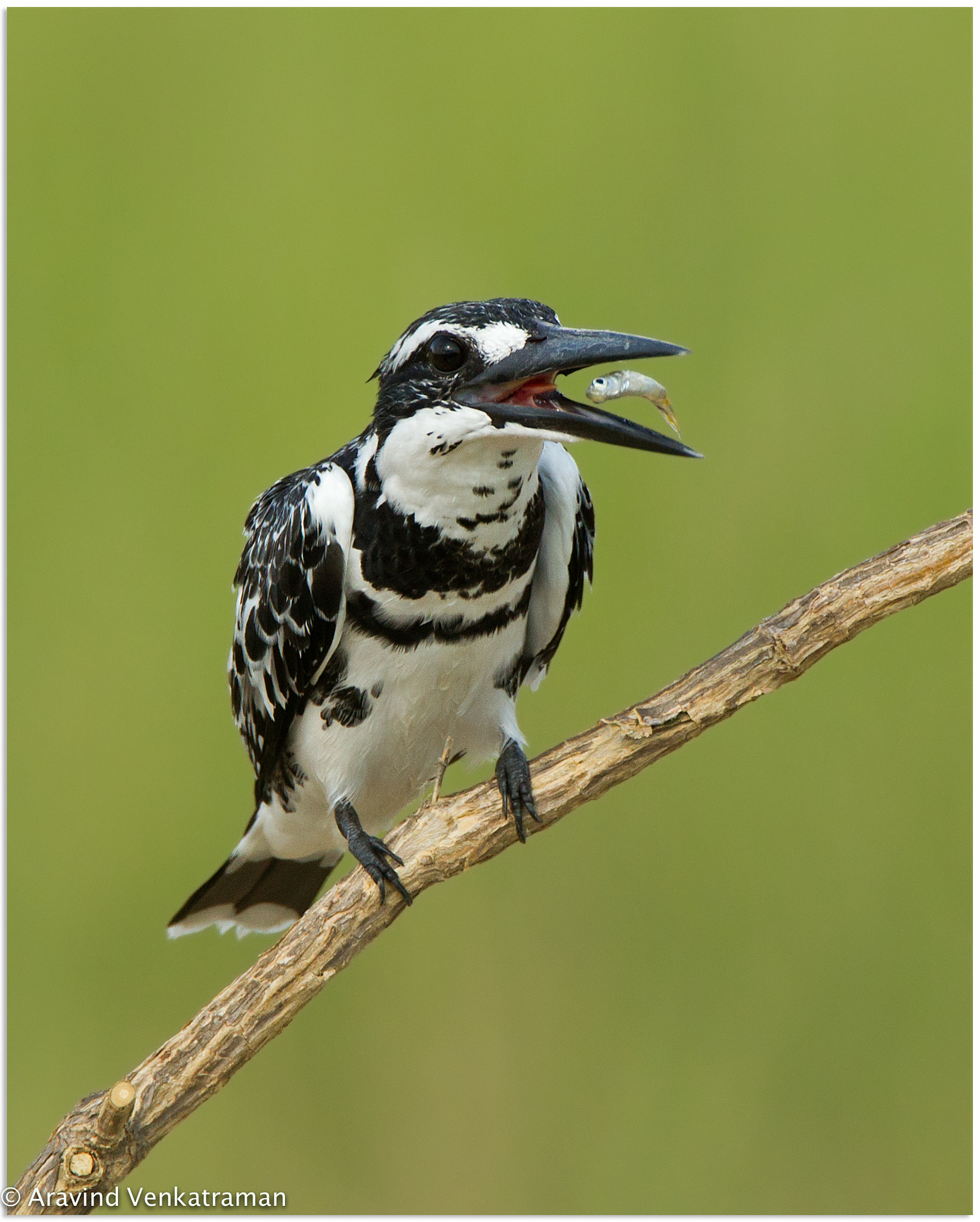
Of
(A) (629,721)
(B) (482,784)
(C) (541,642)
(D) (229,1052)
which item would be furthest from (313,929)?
(C) (541,642)

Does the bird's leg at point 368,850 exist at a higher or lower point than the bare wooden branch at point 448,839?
higher

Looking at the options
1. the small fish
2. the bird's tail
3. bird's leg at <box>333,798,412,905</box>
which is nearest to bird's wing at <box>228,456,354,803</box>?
bird's leg at <box>333,798,412,905</box>

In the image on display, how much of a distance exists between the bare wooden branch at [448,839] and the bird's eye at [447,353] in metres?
0.45

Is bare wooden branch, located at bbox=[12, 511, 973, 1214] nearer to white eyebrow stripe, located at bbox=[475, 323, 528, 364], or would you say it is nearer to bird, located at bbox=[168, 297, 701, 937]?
bird, located at bbox=[168, 297, 701, 937]

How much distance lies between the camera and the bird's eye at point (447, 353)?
138 cm

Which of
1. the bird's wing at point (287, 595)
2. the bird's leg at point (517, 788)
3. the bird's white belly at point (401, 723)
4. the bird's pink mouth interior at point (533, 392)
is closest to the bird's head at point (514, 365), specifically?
the bird's pink mouth interior at point (533, 392)

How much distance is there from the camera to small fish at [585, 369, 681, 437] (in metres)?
1.35

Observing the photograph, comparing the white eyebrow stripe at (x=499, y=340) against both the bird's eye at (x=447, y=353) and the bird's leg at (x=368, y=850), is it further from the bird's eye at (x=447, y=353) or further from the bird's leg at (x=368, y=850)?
the bird's leg at (x=368, y=850)

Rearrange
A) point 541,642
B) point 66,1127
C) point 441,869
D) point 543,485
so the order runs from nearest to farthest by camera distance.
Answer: point 66,1127, point 441,869, point 543,485, point 541,642

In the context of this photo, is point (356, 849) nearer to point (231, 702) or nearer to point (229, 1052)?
point (229, 1052)

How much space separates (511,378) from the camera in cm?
134

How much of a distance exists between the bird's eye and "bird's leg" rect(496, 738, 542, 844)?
0.50 meters

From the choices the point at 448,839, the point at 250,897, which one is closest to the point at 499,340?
the point at 448,839

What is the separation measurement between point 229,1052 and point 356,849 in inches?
12.0
